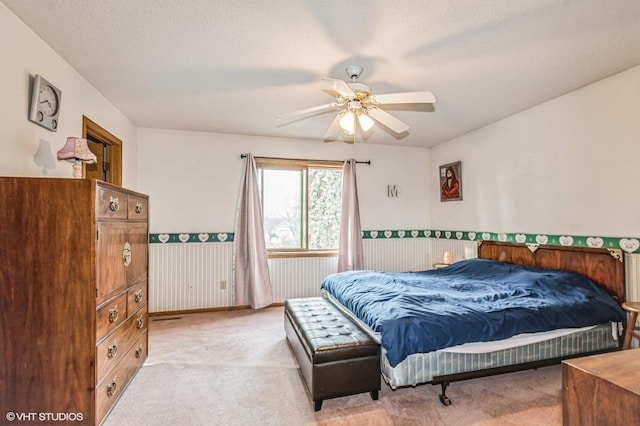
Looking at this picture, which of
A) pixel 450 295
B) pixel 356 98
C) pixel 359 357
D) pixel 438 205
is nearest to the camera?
pixel 359 357

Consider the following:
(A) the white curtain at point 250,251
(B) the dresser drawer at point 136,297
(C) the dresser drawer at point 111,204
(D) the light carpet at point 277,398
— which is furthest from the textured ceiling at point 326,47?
(D) the light carpet at point 277,398

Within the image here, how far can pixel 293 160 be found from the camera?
4.56m

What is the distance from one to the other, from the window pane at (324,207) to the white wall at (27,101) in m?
2.84

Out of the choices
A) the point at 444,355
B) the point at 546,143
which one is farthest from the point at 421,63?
the point at 444,355

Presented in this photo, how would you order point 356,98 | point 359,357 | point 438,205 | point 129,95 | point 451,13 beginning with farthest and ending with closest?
point 438,205 → point 129,95 → point 356,98 → point 359,357 → point 451,13

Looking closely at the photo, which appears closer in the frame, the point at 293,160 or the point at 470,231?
the point at 470,231

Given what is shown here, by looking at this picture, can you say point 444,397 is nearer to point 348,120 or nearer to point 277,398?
point 277,398

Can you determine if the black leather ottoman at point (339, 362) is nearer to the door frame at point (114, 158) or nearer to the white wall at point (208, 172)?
the white wall at point (208, 172)

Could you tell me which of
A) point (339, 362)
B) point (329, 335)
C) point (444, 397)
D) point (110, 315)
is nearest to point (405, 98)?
point (329, 335)

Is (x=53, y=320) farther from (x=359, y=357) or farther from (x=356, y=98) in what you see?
(x=356, y=98)

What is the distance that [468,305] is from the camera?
2.32 meters

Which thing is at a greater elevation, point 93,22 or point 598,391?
point 93,22

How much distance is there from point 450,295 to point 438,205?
2.60 m

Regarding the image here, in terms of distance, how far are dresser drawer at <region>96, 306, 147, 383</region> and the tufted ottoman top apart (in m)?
1.24
